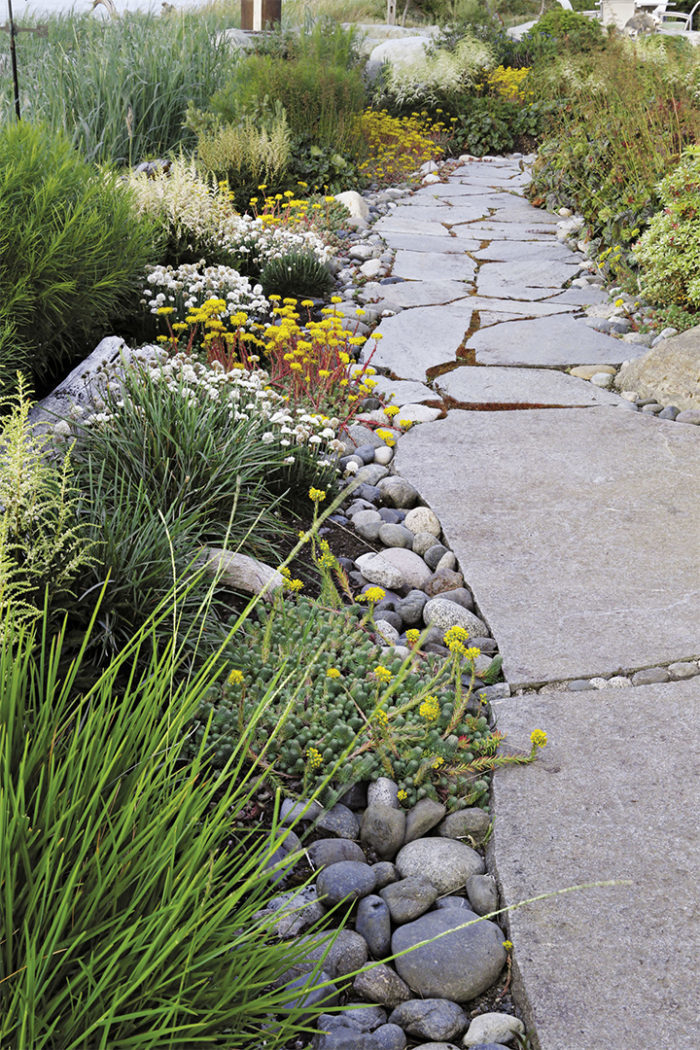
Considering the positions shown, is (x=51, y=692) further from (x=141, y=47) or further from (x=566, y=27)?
(x=566, y=27)

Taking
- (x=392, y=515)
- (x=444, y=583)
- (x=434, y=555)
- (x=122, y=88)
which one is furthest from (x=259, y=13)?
(x=444, y=583)

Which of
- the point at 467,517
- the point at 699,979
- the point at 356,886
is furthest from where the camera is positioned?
the point at 467,517

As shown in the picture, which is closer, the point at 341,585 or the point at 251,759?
the point at 251,759

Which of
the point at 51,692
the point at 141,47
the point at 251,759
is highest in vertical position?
the point at 141,47

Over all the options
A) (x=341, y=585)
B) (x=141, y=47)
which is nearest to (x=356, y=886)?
(x=341, y=585)

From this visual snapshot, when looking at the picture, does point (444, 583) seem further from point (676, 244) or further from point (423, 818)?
point (676, 244)

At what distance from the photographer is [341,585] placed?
99.4 inches

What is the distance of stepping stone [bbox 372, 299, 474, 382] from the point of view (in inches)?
167

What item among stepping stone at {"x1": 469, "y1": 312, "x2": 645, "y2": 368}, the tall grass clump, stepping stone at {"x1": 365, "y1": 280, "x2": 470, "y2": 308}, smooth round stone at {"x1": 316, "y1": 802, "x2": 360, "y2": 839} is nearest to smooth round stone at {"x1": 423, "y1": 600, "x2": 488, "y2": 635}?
smooth round stone at {"x1": 316, "y1": 802, "x2": 360, "y2": 839}

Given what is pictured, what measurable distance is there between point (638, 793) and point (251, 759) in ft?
2.67

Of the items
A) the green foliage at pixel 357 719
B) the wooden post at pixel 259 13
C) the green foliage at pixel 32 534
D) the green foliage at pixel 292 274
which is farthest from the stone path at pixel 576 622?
the wooden post at pixel 259 13

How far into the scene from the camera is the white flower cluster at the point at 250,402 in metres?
2.86

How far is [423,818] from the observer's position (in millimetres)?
1817

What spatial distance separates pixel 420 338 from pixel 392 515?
1.85 metres
